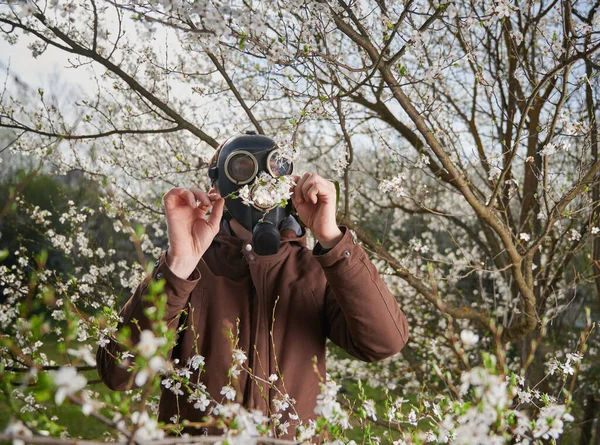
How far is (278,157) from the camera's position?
199 cm

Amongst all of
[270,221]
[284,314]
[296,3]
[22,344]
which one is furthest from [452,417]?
[22,344]

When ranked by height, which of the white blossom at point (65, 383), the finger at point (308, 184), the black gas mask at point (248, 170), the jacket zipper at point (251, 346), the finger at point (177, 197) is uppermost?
the black gas mask at point (248, 170)

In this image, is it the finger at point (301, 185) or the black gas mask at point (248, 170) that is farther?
the black gas mask at point (248, 170)

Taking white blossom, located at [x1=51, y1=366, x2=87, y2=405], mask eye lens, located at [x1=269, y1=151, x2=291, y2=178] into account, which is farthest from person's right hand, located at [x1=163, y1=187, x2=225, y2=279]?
white blossom, located at [x1=51, y1=366, x2=87, y2=405]

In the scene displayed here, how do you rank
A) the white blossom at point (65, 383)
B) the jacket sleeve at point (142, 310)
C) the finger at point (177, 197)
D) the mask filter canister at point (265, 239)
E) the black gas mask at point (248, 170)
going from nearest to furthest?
the white blossom at point (65, 383), the jacket sleeve at point (142, 310), the finger at point (177, 197), the mask filter canister at point (265, 239), the black gas mask at point (248, 170)

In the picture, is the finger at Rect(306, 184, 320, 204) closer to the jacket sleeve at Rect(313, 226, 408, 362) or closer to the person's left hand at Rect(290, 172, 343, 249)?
the person's left hand at Rect(290, 172, 343, 249)

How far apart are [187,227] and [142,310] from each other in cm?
33

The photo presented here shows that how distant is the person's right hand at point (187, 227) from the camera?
176 centimetres

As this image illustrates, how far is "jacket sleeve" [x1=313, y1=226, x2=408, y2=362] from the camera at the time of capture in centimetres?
170

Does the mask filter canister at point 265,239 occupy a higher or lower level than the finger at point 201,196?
lower

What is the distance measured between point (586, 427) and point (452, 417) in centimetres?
483

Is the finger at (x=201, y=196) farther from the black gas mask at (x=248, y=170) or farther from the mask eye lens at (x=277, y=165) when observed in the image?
the mask eye lens at (x=277, y=165)

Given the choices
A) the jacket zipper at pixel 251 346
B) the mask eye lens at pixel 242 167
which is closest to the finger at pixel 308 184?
the mask eye lens at pixel 242 167

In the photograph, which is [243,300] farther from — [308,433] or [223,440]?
[223,440]
